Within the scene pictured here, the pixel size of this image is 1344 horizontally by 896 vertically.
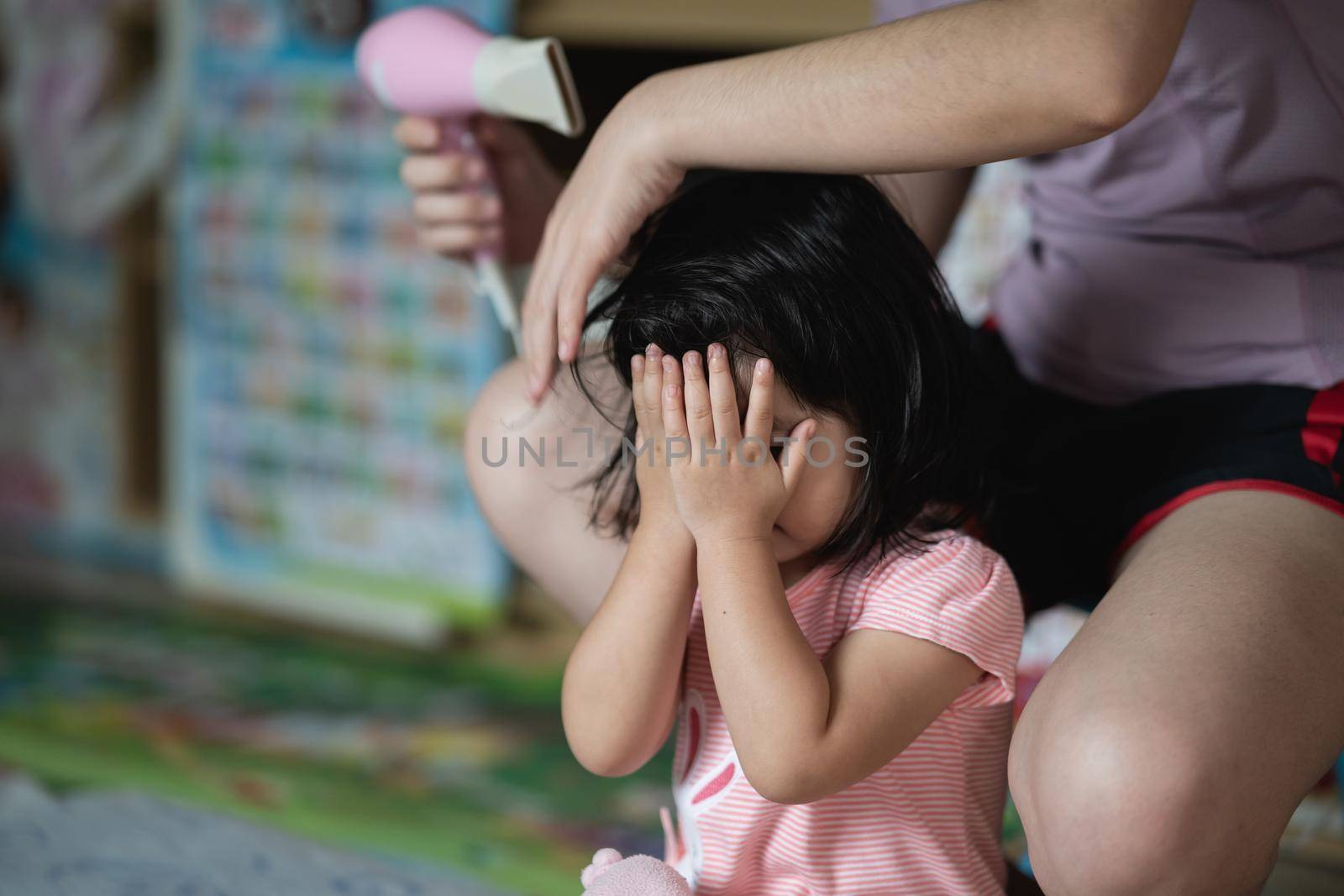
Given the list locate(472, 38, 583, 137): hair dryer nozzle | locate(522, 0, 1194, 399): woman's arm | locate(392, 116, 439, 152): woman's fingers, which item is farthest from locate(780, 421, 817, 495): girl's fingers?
locate(392, 116, 439, 152): woman's fingers

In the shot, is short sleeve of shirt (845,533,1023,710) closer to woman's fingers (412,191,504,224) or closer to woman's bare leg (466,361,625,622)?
woman's bare leg (466,361,625,622)

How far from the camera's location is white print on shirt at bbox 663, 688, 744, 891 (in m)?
0.72

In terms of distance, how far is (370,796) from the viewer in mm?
1240

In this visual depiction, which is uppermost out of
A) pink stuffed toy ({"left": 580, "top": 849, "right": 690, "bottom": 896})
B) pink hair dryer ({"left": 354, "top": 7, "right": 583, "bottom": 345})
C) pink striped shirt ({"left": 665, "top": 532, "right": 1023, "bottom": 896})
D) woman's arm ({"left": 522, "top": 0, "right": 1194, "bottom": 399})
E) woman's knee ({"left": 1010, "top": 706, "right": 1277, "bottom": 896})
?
woman's arm ({"left": 522, "top": 0, "right": 1194, "bottom": 399})

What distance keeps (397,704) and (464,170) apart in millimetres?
831

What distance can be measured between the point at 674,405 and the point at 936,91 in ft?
0.65

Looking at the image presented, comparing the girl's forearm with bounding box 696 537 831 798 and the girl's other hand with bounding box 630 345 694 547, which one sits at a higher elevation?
the girl's other hand with bounding box 630 345 694 547

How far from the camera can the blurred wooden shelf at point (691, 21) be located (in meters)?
1.36

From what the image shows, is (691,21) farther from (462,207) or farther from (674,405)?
(674,405)

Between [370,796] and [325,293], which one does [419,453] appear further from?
[370,796]

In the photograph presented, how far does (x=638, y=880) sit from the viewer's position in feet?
2.26

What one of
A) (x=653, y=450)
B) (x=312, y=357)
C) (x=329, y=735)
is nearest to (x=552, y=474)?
(x=653, y=450)

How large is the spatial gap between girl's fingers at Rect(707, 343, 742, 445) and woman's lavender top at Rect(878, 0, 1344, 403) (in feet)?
1.02

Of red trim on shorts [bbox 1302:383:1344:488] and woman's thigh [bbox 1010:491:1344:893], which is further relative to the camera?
red trim on shorts [bbox 1302:383:1344:488]
